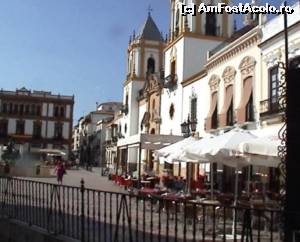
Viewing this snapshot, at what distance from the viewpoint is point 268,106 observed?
20.6 metres

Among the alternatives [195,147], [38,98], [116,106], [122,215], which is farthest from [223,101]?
[116,106]

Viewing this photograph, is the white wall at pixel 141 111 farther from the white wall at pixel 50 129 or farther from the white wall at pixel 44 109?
the white wall at pixel 44 109

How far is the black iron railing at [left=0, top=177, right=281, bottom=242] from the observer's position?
730 centimetres

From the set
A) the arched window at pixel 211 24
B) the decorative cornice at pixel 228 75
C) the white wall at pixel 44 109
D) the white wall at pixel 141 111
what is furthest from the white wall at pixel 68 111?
the decorative cornice at pixel 228 75

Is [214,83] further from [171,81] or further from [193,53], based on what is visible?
[171,81]

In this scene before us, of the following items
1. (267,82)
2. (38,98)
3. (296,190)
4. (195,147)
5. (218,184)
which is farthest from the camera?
(38,98)

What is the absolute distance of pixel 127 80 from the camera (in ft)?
166

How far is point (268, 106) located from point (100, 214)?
13180 mm

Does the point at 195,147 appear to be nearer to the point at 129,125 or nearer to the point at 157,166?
the point at 157,166

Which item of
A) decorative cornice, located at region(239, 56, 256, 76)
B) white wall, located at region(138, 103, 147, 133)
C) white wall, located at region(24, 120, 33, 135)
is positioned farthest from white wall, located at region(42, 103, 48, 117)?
decorative cornice, located at region(239, 56, 256, 76)

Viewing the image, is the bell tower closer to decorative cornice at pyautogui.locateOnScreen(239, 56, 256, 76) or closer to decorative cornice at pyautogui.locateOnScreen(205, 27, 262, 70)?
decorative cornice at pyautogui.locateOnScreen(205, 27, 262, 70)

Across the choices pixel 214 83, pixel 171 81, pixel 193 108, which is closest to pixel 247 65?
pixel 214 83

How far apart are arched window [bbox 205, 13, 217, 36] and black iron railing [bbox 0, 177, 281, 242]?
26.2m

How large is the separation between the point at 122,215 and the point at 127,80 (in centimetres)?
4365
